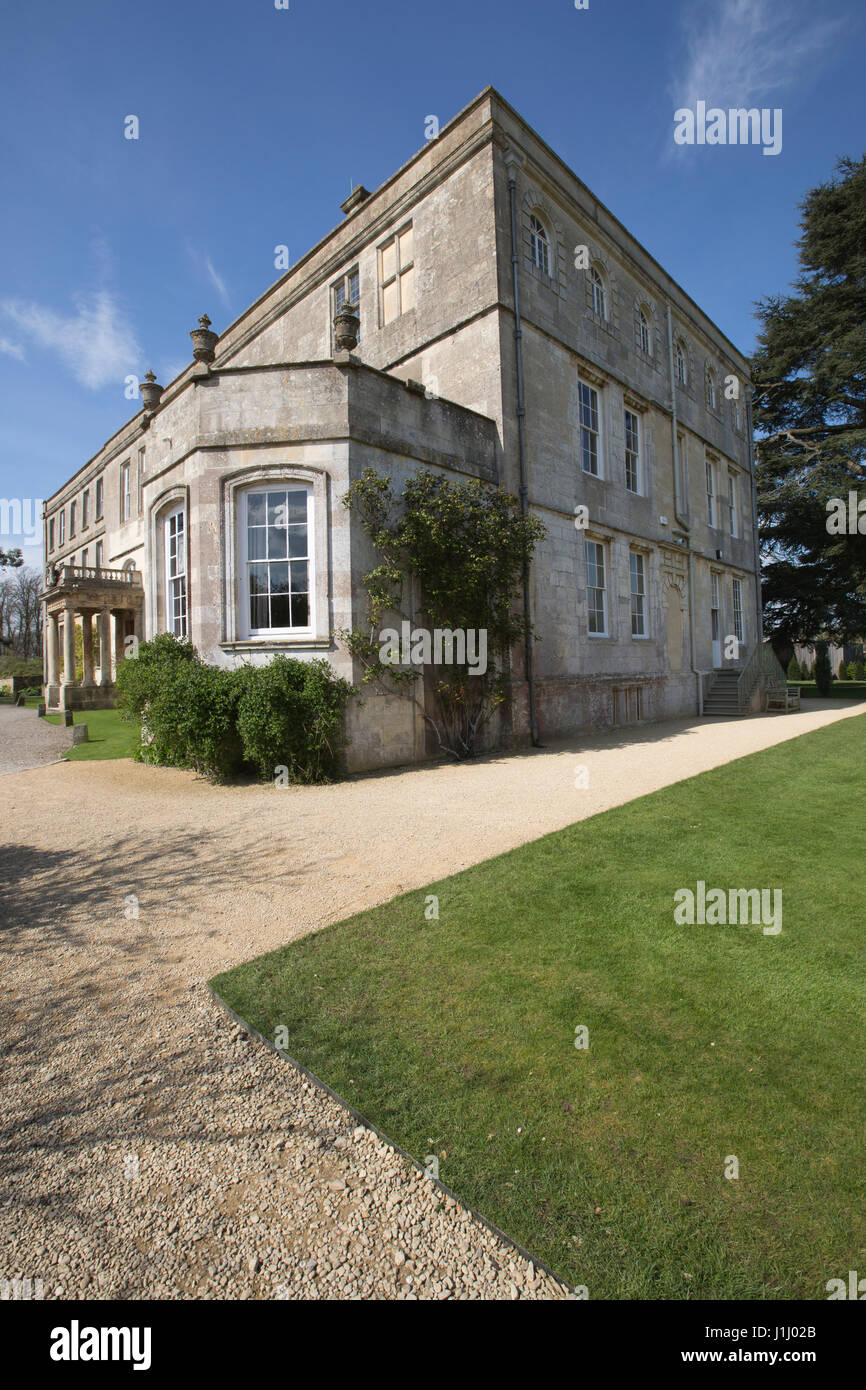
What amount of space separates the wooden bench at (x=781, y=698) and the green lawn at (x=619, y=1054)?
16.1m

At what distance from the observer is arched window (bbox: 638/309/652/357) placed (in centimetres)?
1853

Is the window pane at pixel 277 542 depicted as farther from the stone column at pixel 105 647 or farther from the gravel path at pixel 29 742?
the stone column at pixel 105 647

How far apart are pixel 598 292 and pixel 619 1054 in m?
18.4

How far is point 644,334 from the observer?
18812mm

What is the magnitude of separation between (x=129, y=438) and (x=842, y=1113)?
35641 mm

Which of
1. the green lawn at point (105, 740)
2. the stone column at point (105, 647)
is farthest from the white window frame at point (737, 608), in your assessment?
the stone column at point (105, 647)

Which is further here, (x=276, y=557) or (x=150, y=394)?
(x=150, y=394)

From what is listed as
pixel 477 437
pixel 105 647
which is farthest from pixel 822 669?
pixel 105 647

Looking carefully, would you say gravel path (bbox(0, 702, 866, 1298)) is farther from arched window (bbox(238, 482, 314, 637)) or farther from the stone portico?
the stone portico

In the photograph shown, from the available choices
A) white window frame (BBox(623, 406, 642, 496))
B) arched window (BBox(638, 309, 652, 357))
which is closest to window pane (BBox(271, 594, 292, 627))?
white window frame (BBox(623, 406, 642, 496))

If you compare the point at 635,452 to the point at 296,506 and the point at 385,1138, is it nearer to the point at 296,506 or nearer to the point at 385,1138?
the point at 296,506

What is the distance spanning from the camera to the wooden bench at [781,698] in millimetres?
19750

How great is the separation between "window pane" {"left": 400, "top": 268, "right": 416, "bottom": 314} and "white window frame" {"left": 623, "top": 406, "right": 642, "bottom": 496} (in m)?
6.49
